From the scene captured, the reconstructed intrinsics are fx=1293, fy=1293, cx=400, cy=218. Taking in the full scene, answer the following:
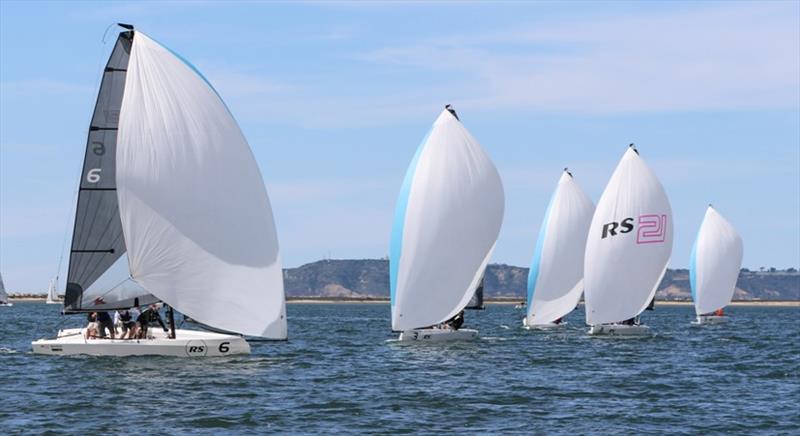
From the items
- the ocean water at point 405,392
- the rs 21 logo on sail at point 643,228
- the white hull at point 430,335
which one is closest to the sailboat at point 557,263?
the rs 21 logo on sail at point 643,228

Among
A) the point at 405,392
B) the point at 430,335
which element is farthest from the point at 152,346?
the point at 430,335

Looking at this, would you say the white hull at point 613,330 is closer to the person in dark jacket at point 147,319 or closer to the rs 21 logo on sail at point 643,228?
the rs 21 logo on sail at point 643,228

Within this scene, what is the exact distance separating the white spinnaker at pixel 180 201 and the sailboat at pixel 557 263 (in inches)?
1425

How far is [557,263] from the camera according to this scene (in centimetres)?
7450

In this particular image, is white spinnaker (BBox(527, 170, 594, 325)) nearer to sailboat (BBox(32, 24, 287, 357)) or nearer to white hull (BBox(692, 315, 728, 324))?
white hull (BBox(692, 315, 728, 324))

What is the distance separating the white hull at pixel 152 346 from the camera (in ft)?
131

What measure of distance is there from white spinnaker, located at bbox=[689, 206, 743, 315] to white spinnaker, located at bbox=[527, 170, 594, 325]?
2509 cm

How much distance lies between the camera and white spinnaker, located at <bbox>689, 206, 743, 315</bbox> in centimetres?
9919

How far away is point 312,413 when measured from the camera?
3170 centimetres

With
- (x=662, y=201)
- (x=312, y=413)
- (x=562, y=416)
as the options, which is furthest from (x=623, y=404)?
(x=662, y=201)

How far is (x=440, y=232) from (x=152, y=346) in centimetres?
1562

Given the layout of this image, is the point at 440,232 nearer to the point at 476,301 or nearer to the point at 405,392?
the point at 476,301

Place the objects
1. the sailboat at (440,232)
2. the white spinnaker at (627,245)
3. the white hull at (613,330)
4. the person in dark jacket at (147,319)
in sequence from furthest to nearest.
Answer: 1. the white hull at (613,330)
2. the white spinnaker at (627,245)
3. the sailboat at (440,232)
4. the person in dark jacket at (147,319)

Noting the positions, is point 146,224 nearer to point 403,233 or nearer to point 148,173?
point 148,173
